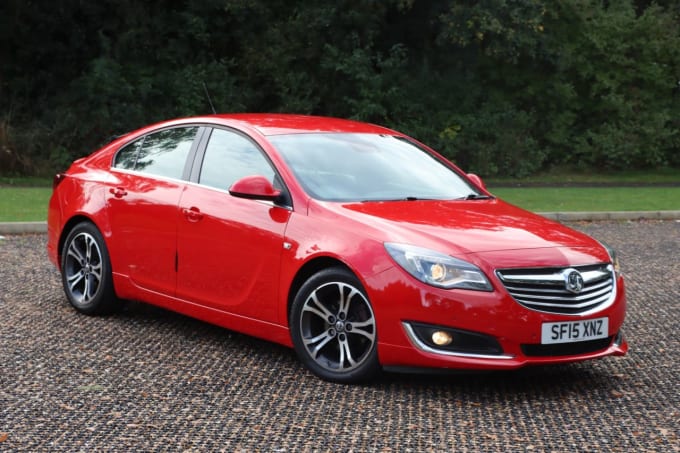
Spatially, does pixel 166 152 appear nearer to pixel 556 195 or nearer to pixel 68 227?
pixel 68 227

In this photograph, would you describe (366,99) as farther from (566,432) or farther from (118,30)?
(566,432)

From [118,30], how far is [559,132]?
1369 cm

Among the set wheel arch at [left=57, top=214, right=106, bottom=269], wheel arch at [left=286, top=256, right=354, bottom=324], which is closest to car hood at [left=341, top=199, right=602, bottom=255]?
wheel arch at [left=286, top=256, right=354, bottom=324]

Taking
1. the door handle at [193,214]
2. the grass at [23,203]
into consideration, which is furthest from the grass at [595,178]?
the door handle at [193,214]

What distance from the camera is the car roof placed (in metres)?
7.01

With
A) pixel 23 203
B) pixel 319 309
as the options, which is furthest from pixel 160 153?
pixel 23 203

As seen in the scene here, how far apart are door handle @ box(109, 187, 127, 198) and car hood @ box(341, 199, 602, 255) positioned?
6.92 feet

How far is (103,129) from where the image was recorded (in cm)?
2923

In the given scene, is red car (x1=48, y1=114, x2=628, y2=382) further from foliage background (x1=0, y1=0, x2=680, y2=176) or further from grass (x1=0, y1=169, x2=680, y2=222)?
foliage background (x1=0, y1=0, x2=680, y2=176)

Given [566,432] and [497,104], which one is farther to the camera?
[497,104]

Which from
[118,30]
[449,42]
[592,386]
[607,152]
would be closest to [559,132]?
[607,152]

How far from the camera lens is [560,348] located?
571cm

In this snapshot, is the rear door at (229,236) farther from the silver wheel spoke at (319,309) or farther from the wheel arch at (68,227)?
the wheel arch at (68,227)

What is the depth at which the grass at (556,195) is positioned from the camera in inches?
715
